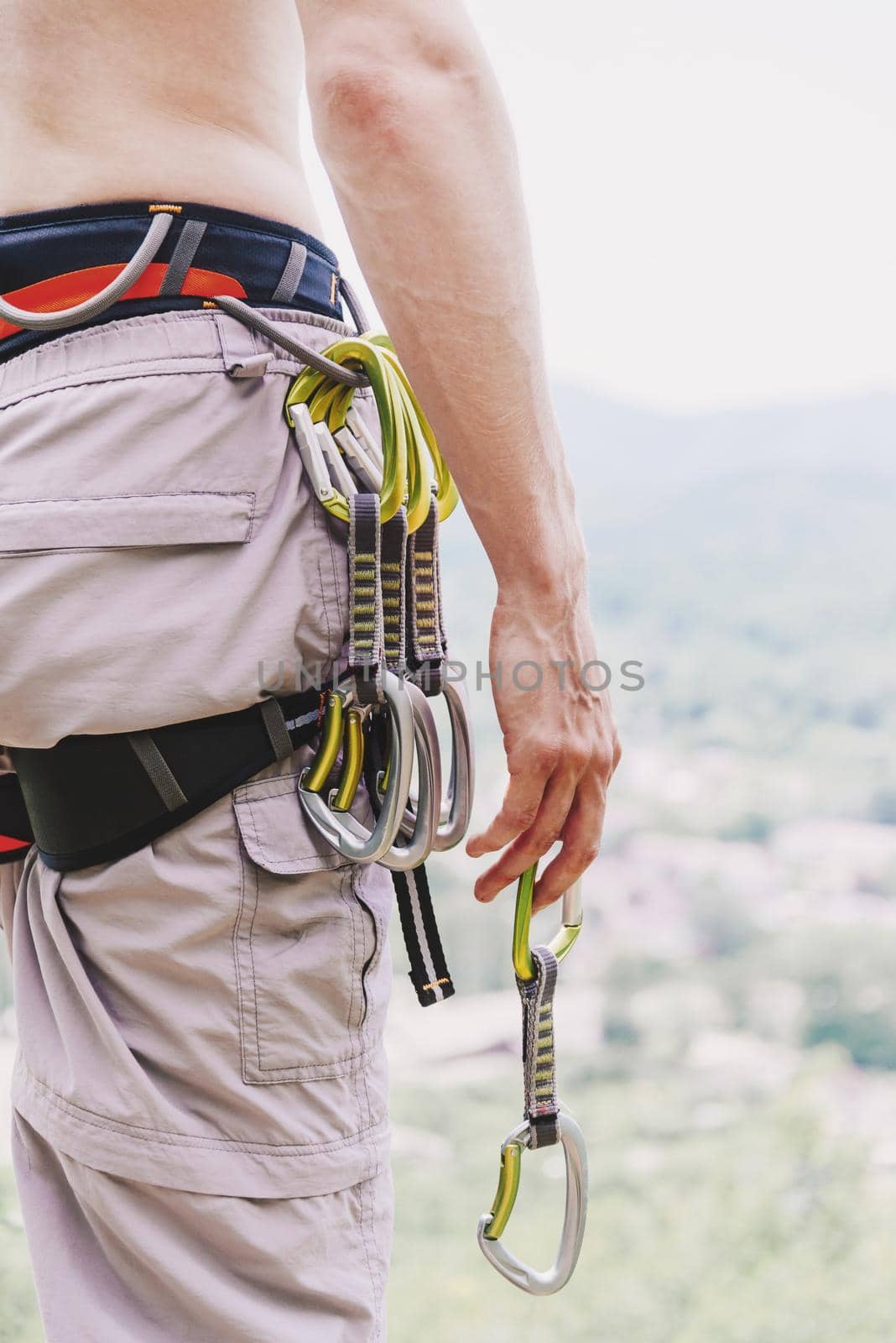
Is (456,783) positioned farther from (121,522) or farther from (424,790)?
(121,522)

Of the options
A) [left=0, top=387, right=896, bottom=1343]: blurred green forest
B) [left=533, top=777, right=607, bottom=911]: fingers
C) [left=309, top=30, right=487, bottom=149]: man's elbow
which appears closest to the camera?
[left=309, top=30, right=487, bottom=149]: man's elbow

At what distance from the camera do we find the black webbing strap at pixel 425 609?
0.85 m

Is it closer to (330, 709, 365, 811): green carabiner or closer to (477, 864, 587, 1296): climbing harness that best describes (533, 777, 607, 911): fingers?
(477, 864, 587, 1296): climbing harness

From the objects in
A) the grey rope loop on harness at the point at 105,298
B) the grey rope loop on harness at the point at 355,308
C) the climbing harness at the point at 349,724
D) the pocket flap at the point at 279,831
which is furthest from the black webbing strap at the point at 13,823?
the grey rope loop on harness at the point at 355,308

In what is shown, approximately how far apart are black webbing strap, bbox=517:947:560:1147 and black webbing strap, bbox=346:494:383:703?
0.25m

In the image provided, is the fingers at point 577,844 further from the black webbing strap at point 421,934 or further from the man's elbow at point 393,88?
the man's elbow at point 393,88

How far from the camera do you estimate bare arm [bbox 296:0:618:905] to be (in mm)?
720

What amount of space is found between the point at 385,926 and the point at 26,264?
0.48 metres

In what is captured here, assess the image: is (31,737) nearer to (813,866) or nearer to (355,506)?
(355,506)

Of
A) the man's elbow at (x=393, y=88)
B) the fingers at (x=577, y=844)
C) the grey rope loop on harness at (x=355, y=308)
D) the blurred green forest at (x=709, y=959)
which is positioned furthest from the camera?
the blurred green forest at (x=709, y=959)

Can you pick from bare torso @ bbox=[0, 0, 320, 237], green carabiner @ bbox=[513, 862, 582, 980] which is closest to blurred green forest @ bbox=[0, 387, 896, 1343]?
green carabiner @ bbox=[513, 862, 582, 980]

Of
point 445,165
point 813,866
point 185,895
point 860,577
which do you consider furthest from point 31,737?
point 860,577

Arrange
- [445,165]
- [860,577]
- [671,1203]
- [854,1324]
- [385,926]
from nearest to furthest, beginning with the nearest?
[445,165], [385,926], [854,1324], [671,1203], [860,577]

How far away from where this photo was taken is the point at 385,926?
84cm
